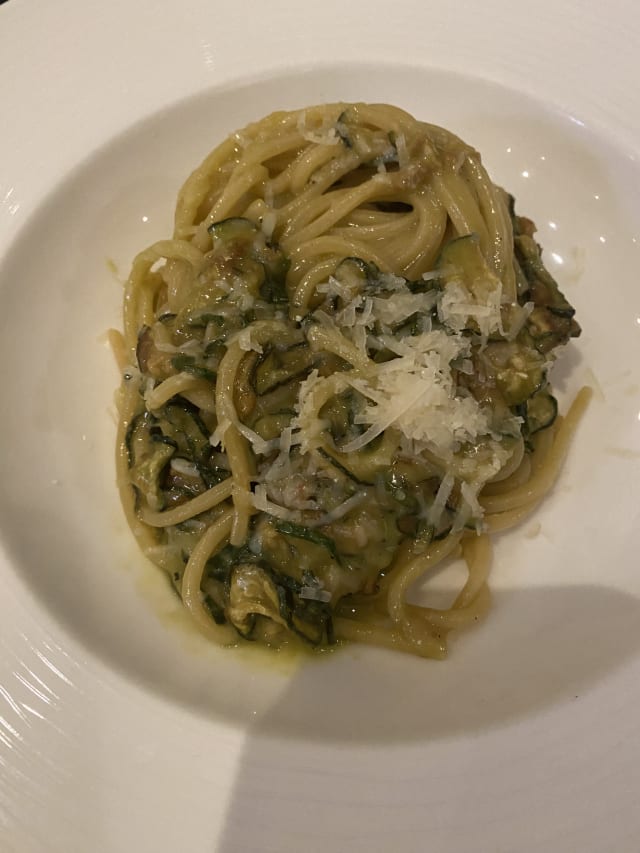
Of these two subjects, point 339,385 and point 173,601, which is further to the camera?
point 173,601

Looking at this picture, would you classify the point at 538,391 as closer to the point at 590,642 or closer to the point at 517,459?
the point at 517,459

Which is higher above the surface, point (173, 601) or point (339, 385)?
point (339, 385)

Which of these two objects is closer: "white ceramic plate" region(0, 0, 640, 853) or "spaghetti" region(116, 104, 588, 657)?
"white ceramic plate" region(0, 0, 640, 853)

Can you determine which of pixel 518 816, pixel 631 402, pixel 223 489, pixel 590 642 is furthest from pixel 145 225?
pixel 518 816

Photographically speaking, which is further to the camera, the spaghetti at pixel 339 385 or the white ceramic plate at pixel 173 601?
the spaghetti at pixel 339 385
